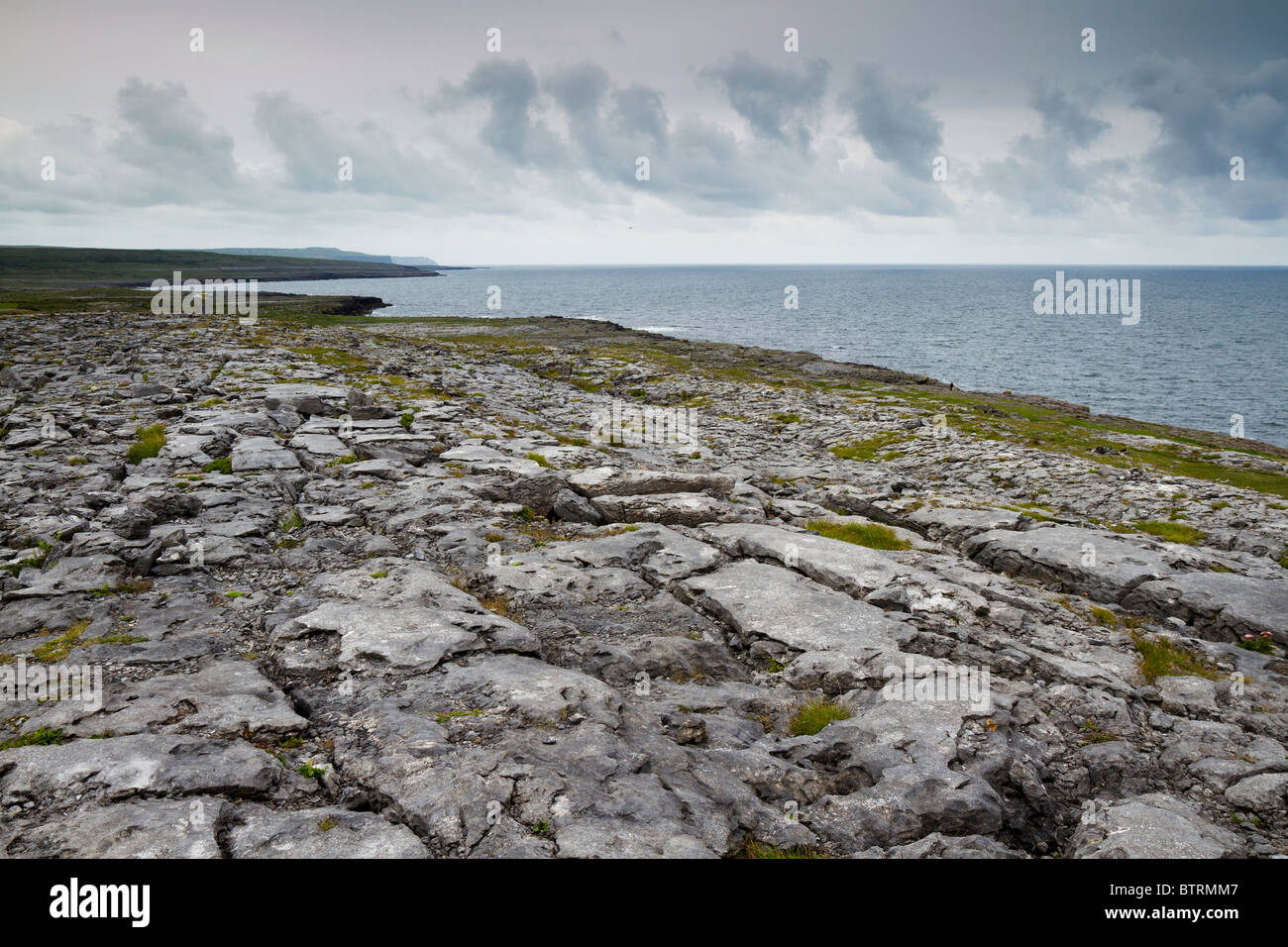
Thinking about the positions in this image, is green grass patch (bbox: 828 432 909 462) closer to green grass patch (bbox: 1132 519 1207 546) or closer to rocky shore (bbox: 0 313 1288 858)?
rocky shore (bbox: 0 313 1288 858)

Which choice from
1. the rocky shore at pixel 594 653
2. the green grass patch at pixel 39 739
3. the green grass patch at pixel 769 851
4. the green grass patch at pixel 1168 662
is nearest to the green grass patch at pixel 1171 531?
the rocky shore at pixel 594 653

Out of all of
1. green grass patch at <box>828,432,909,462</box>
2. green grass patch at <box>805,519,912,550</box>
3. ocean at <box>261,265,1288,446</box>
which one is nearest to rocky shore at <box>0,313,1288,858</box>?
green grass patch at <box>805,519,912,550</box>

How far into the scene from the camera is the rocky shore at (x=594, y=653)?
8.77 meters

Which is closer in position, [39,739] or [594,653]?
[39,739]

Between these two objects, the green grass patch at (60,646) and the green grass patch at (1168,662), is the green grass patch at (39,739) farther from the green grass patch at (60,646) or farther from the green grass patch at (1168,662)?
the green grass patch at (1168,662)

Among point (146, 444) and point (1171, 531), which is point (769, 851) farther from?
point (146, 444)

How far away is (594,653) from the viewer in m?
13.9

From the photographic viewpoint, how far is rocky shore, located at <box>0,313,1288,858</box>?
877 cm

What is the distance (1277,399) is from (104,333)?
131 m

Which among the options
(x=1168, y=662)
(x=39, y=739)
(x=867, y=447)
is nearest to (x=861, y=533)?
(x=1168, y=662)

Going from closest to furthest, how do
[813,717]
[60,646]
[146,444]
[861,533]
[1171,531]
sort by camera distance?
1. [813,717]
2. [60,646]
3. [861,533]
4. [146,444]
5. [1171,531]
